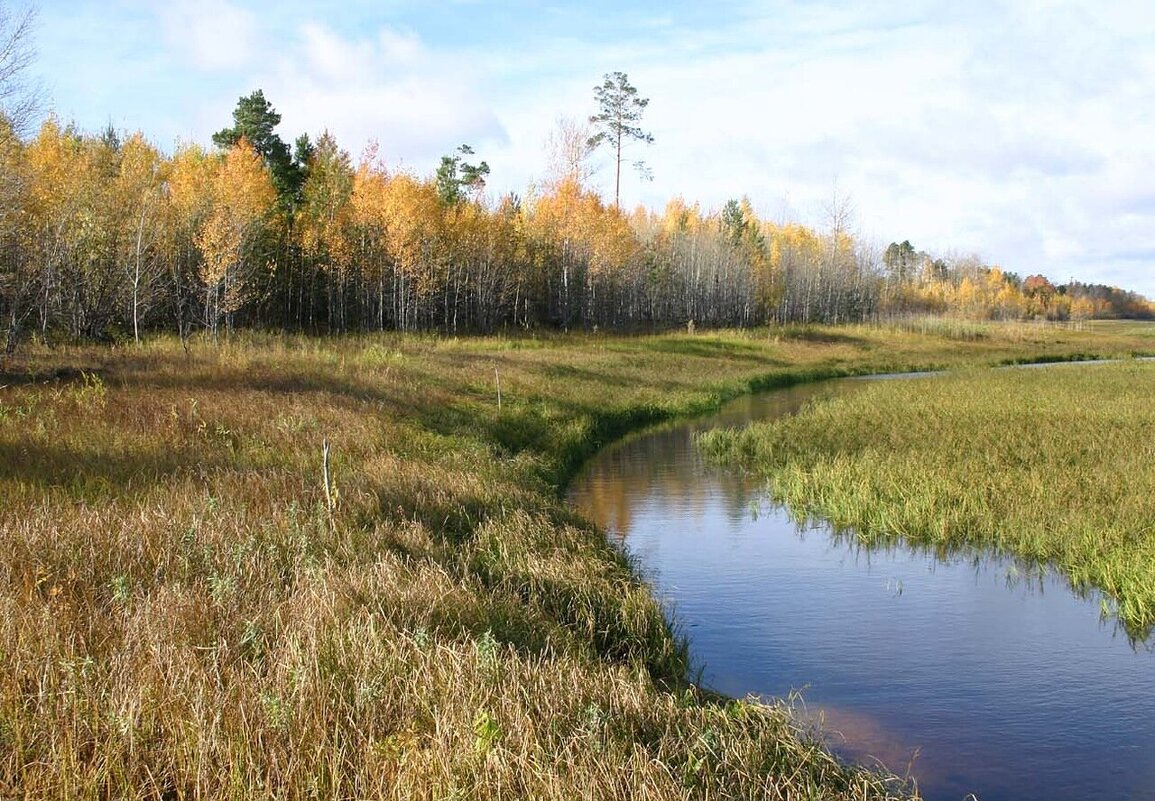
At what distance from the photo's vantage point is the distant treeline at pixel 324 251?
1248 inches

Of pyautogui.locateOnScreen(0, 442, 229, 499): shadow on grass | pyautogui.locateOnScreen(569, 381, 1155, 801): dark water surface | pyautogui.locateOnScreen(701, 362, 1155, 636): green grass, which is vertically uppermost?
pyautogui.locateOnScreen(0, 442, 229, 499): shadow on grass

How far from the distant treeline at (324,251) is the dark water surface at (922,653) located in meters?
15.5

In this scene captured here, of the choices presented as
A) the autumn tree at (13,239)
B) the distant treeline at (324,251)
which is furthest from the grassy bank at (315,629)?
the distant treeline at (324,251)

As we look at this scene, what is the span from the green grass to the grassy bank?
502cm

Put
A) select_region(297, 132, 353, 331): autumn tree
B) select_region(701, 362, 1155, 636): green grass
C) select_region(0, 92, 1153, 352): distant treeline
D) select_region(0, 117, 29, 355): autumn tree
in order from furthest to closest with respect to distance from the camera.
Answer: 1. select_region(297, 132, 353, 331): autumn tree
2. select_region(0, 92, 1153, 352): distant treeline
3. select_region(0, 117, 29, 355): autumn tree
4. select_region(701, 362, 1155, 636): green grass

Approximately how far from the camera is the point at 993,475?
49.9ft

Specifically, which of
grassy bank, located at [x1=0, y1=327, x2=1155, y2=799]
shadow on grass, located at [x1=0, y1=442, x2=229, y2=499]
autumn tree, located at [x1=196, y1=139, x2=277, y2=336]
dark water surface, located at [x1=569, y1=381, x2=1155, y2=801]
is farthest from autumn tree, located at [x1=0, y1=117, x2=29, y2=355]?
dark water surface, located at [x1=569, y1=381, x2=1155, y2=801]

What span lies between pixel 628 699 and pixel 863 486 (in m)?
10.4

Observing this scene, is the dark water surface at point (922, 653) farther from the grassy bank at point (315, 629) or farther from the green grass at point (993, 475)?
the grassy bank at point (315, 629)

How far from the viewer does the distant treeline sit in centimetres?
3170

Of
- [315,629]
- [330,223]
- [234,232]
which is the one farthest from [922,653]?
[330,223]

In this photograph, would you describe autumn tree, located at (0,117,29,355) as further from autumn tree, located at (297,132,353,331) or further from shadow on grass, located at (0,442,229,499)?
autumn tree, located at (297,132,353,331)

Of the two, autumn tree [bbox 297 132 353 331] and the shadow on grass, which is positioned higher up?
autumn tree [bbox 297 132 353 331]

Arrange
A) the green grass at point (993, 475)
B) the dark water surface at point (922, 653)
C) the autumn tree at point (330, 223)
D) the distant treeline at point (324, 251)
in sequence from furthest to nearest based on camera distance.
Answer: the autumn tree at point (330, 223) < the distant treeline at point (324, 251) < the green grass at point (993, 475) < the dark water surface at point (922, 653)
